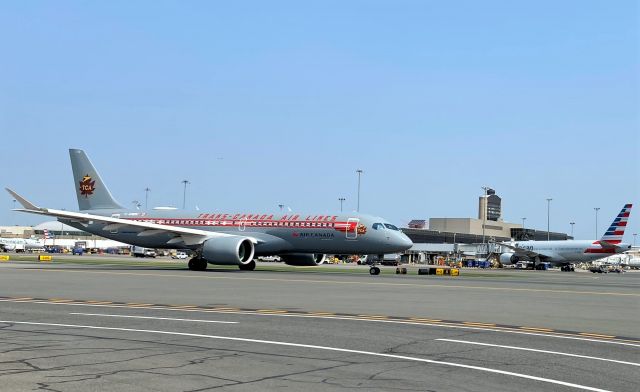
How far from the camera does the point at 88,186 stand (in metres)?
64.2

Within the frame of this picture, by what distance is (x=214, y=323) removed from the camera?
699 inches

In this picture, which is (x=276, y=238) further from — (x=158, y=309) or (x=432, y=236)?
(x=432, y=236)

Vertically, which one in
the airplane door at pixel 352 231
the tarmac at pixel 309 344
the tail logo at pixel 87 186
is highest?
the tail logo at pixel 87 186

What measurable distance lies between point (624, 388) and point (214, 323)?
10226mm

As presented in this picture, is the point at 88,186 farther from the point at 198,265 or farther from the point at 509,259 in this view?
the point at 509,259

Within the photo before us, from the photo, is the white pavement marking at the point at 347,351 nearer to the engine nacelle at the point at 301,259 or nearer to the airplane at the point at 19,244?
the engine nacelle at the point at 301,259

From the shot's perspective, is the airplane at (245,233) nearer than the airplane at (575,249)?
Yes

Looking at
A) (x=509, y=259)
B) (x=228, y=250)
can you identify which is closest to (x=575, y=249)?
(x=509, y=259)

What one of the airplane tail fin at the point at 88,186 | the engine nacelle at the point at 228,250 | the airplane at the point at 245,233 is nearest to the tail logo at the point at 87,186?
the airplane tail fin at the point at 88,186

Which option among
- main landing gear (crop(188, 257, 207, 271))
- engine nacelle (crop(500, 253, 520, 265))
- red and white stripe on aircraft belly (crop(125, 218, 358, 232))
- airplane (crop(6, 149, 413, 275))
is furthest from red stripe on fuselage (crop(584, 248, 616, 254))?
main landing gear (crop(188, 257, 207, 271))

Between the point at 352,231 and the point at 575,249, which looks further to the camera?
the point at 575,249

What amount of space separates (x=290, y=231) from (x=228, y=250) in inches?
218

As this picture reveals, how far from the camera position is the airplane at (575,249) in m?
99.6

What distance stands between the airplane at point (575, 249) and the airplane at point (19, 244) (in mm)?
92464
